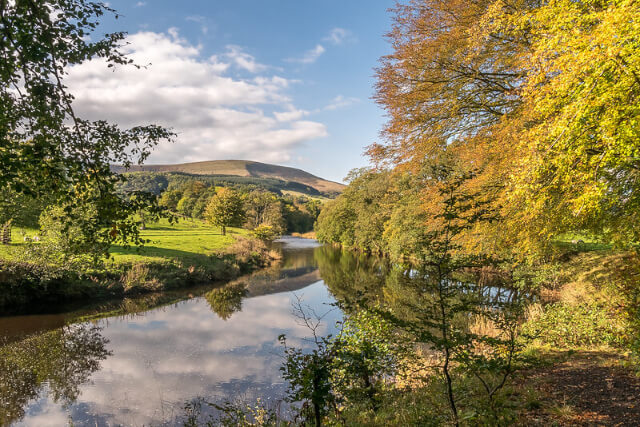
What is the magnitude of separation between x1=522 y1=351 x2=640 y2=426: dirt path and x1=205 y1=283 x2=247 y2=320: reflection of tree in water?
14249mm

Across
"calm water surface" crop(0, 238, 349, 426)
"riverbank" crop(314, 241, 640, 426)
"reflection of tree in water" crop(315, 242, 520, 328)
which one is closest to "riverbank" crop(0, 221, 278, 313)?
"calm water surface" crop(0, 238, 349, 426)

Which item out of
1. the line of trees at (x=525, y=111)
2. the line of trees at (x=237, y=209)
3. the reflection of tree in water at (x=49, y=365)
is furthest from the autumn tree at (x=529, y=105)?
the line of trees at (x=237, y=209)

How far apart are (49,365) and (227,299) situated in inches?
415

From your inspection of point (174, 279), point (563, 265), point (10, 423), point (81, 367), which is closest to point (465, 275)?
point (10, 423)

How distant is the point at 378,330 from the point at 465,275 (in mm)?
3671

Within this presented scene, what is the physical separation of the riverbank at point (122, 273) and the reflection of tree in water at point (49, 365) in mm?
2324

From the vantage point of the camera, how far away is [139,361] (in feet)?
37.3

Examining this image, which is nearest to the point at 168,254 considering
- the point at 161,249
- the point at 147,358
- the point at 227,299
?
the point at 161,249

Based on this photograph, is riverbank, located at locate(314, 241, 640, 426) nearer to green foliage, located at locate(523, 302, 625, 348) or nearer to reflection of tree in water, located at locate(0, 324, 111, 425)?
green foliage, located at locate(523, 302, 625, 348)

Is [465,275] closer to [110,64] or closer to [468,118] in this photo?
[110,64]

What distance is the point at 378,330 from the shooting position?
752 centimetres

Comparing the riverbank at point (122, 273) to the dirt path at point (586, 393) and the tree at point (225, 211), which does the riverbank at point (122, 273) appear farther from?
the tree at point (225, 211)

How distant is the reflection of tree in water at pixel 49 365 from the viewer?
8633 millimetres

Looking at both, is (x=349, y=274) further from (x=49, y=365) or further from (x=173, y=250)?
(x=49, y=365)
